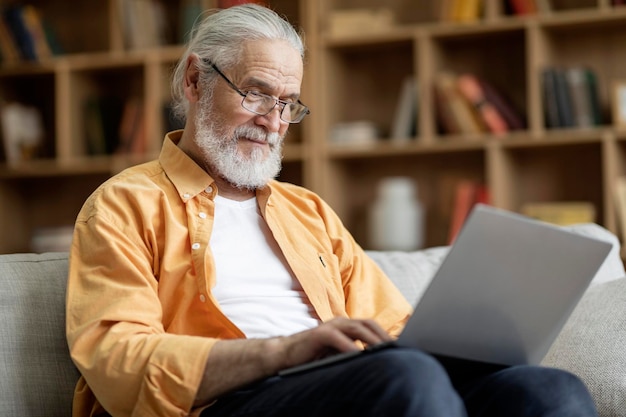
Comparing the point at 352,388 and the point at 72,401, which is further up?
the point at 352,388

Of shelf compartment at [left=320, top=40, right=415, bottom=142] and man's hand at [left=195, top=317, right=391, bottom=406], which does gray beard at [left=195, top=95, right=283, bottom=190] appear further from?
shelf compartment at [left=320, top=40, right=415, bottom=142]

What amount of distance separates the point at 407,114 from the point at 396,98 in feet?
0.69

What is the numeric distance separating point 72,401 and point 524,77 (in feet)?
8.74

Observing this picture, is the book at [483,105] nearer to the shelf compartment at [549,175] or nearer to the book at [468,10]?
the shelf compartment at [549,175]

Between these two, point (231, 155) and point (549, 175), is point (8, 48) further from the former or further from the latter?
point (231, 155)

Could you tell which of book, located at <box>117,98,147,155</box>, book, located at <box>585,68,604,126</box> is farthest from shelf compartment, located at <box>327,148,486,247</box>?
book, located at <box>117,98,147,155</box>

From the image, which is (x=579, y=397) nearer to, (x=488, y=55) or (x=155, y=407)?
Result: (x=155, y=407)

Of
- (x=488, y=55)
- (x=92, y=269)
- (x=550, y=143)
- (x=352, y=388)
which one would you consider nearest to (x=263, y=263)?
(x=92, y=269)

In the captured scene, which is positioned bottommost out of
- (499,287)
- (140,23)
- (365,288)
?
(365,288)

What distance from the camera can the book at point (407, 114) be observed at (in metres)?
3.96

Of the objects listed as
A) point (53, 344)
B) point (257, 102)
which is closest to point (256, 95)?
point (257, 102)

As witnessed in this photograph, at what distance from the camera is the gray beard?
1.90m

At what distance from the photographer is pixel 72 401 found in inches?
69.6

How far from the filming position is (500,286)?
1394 millimetres
